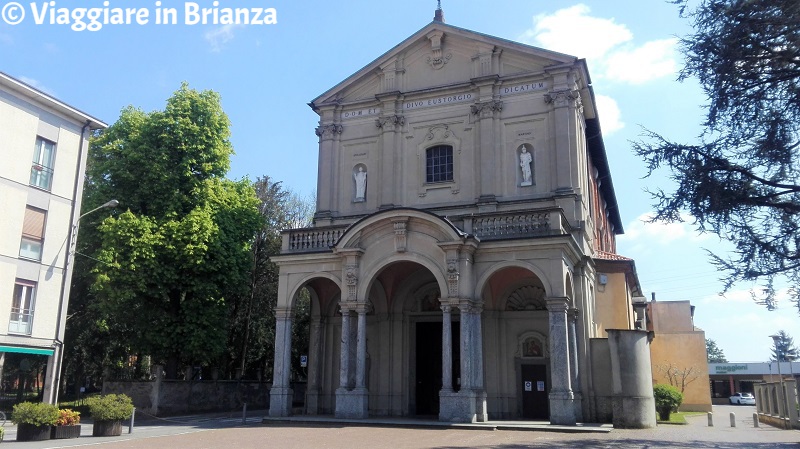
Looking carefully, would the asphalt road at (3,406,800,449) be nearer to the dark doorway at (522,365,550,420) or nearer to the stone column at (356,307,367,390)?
the stone column at (356,307,367,390)

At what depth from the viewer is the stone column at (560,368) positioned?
62.8 feet

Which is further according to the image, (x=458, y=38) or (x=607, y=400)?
(x=458, y=38)

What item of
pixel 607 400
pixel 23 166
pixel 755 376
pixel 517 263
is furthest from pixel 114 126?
pixel 755 376

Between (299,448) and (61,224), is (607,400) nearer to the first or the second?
(299,448)

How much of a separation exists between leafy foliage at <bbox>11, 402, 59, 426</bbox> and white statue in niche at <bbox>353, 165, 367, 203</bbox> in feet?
44.8

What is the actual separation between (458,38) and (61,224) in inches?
698

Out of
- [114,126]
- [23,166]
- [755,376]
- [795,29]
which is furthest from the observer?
[755,376]

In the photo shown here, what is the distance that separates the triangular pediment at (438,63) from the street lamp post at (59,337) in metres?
11.2

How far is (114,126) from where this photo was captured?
29391 mm

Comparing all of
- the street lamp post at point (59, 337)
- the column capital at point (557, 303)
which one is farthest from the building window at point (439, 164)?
the street lamp post at point (59, 337)

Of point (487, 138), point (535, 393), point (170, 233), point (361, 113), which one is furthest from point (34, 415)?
point (487, 138)

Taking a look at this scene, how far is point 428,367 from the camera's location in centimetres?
2486

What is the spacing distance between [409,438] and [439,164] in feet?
41.1

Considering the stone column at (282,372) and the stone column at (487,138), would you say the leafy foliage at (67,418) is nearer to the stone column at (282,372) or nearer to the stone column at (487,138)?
the stone column at (282,372)
